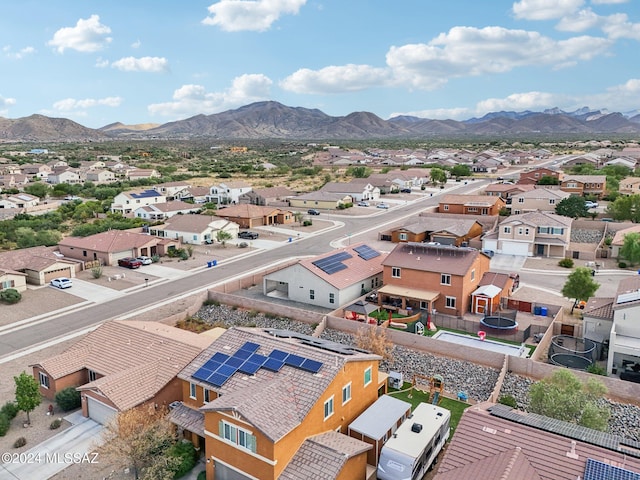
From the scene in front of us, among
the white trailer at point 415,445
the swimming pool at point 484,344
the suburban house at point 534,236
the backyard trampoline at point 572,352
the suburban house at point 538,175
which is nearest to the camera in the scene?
the white trailer at point 415,445

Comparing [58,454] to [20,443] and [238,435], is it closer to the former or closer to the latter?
[20,443]

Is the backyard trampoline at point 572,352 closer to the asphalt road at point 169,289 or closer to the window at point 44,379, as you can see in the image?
the window at point 44,379

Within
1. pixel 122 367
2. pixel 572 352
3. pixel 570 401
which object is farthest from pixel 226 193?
pixel 570 401

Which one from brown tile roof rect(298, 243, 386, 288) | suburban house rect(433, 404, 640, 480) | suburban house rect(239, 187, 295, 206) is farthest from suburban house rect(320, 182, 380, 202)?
suburban house rect(433, 404, 640, 480)

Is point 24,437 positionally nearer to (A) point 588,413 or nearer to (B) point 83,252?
(A) point 588,413

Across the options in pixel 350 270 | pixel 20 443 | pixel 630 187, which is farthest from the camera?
pixel 630 187

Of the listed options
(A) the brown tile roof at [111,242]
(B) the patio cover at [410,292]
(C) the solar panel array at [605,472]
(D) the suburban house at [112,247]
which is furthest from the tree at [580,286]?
(A) the brown tile roof at [111,242]
